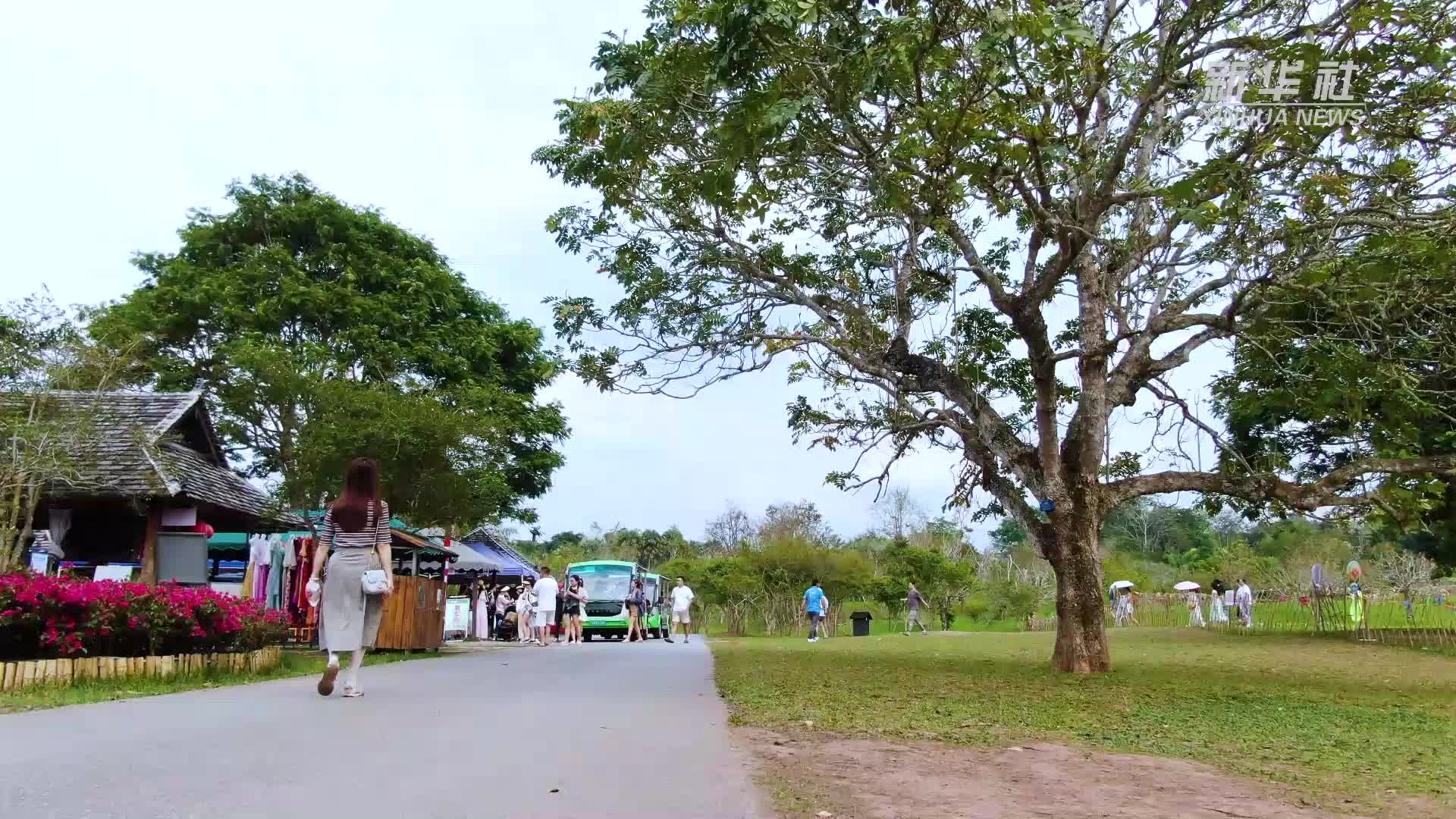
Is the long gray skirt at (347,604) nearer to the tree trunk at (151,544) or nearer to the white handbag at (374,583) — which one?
the white handbag at (374,583)

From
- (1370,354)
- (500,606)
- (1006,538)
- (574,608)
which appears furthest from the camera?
(1006,538)

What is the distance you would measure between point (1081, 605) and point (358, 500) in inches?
316

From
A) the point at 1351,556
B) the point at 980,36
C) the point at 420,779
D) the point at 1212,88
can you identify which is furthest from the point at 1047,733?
the point at 1351,556

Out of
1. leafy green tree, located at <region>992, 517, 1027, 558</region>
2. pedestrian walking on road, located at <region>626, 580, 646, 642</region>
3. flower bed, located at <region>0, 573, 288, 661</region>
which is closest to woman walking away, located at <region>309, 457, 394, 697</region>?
Answer: flower bed, located at <region>0, 573, 288, 661</region>

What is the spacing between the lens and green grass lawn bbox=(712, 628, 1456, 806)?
6055 millimetres

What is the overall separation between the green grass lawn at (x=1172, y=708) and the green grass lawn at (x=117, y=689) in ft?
14.8

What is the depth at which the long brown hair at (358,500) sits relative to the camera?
7.72m

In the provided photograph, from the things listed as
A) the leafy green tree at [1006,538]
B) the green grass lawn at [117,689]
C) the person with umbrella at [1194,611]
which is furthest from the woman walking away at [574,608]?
the leafy green tree at [1006,538]

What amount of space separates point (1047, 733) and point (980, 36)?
4.94 meters

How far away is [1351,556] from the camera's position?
132ft

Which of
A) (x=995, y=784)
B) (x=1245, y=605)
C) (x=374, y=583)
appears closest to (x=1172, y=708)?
(x=995, y=784)

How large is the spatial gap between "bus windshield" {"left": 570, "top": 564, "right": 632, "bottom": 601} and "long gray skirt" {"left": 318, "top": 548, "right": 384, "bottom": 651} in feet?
75.1

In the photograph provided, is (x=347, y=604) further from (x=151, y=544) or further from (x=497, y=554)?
(x=497, y=554)

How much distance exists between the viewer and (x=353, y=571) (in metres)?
7.71
